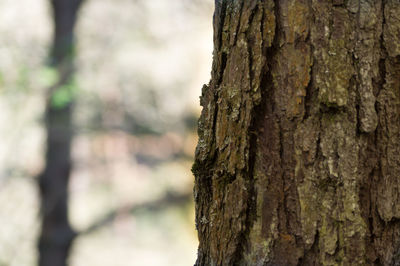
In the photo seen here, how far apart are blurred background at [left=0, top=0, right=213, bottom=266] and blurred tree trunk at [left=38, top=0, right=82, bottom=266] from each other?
0.27 feet

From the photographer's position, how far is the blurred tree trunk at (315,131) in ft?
3.65

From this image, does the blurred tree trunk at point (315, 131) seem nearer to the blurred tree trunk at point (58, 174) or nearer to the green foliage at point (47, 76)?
the green foliage at point (47, 76)

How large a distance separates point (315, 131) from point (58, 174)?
5.00 m

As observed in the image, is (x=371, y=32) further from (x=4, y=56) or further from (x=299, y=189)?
(x=4, y=56)

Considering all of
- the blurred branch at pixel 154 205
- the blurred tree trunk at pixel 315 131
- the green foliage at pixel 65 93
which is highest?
the green foliage at pixel 65 93

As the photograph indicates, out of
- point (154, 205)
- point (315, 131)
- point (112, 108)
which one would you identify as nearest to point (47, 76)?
point (112, 108)

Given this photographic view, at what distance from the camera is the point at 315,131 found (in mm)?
1131

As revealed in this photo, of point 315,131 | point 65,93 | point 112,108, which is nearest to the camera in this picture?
point 315,131

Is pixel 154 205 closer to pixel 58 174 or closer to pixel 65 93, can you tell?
pixel 58 174

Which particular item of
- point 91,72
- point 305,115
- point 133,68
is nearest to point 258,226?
point 305,115

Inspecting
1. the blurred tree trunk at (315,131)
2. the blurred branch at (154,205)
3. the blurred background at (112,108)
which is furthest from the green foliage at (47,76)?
the blurred tree trunk at (315,131)

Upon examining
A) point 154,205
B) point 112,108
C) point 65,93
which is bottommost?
point 154,205

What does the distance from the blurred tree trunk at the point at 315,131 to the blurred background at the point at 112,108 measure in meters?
3.42

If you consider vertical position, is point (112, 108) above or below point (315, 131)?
above
